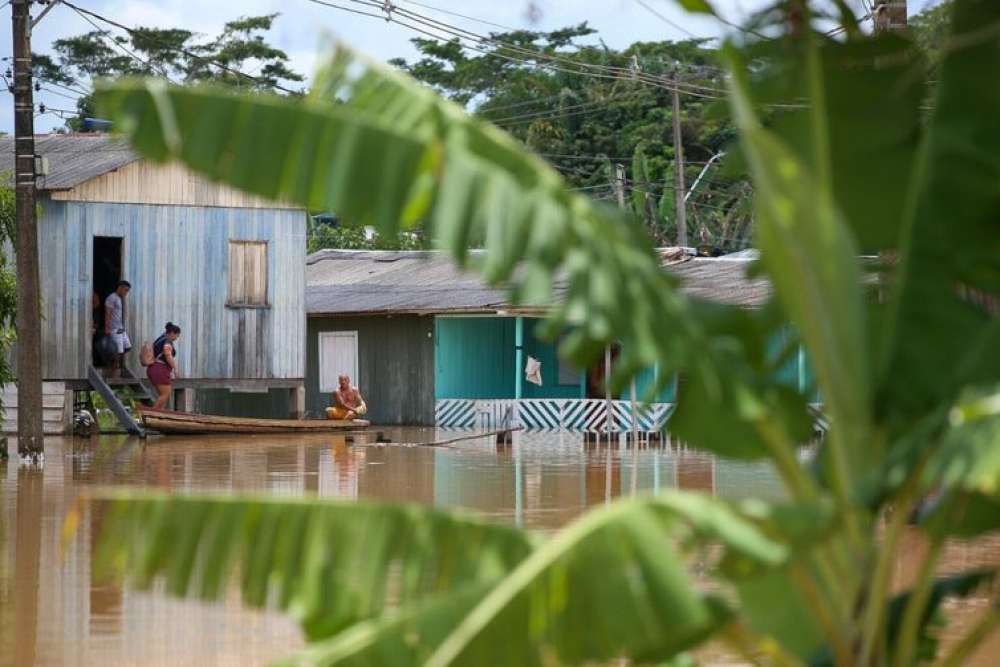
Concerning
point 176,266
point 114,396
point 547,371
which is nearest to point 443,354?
point 547,371

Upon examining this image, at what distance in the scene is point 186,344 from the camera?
1153 inches

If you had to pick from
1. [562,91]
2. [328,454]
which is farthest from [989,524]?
[562,91]

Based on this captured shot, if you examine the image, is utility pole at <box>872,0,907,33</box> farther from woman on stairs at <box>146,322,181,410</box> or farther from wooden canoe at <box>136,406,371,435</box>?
wooden canoe at <box>136,406,371,435</box>

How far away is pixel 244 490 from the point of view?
1716 cm

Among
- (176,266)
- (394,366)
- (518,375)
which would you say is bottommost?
(518,375)

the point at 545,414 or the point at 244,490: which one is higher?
the point at 545,414

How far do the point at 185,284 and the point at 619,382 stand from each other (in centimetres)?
2659

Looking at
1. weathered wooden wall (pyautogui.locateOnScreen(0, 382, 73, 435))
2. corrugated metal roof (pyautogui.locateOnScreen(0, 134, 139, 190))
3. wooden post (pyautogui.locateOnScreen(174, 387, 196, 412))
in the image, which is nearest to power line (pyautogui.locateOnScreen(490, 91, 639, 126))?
corrugated metal roof (pyautogui.locateOnScreen(0, 134, 139, 190))

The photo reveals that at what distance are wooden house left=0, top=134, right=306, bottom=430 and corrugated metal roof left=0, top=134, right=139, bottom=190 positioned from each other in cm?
4

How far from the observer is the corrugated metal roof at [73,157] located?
28031 mm

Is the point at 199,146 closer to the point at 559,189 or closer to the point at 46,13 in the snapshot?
the point at 559,189

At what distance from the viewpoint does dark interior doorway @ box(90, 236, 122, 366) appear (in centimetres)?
3022

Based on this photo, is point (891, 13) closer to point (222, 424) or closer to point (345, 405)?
point (222, 424)

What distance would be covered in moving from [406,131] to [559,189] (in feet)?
1.13
